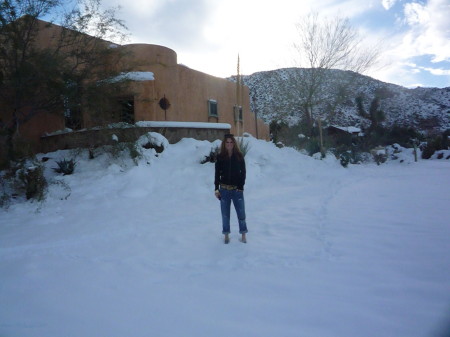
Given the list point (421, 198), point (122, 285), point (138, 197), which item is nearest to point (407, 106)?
point (421, 198)

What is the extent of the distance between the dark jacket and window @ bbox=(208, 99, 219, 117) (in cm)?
1063

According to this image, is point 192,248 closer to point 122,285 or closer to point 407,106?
point 122,285

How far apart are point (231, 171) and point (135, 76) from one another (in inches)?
325

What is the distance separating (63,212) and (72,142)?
4729 millimetres

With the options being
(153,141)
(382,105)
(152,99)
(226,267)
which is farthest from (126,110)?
(382,105)

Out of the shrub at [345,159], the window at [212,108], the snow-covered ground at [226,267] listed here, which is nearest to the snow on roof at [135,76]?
the window at [212,108]

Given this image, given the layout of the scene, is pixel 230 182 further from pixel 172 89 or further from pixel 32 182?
pixel 172 89

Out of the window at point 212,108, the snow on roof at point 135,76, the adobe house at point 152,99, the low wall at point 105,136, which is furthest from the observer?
the window at point 212,108

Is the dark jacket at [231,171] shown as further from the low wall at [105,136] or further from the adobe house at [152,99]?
the low wall at [105,136]

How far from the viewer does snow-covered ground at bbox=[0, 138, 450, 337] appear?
7.82 feet

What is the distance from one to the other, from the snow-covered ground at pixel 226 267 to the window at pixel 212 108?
319 inches

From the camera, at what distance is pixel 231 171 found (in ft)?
14.4

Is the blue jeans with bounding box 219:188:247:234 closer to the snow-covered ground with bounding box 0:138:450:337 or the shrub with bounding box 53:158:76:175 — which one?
the snow-covered ground with bounding box 0:138:450:337

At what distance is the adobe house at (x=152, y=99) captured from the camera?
10523 mm
